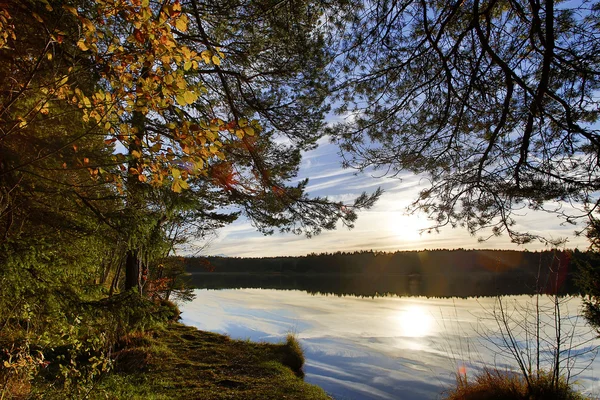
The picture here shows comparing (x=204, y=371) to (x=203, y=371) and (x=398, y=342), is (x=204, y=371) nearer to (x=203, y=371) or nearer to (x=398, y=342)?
(x=203, y=371)

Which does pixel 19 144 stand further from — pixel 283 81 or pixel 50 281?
pixel 283 81

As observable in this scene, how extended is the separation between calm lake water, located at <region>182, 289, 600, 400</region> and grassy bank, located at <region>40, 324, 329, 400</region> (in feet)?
2.63

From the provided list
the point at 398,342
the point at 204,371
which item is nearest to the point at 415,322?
the point at 398,342

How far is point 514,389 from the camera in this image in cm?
468

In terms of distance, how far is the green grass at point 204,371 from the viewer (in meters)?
5.20

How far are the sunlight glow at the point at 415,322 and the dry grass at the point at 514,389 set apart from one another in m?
6.93

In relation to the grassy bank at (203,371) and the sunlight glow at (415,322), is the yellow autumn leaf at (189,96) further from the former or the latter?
the sunlight glow at (415,322)

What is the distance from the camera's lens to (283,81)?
19.3 feet

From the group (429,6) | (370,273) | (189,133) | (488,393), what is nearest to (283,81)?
(429,6)

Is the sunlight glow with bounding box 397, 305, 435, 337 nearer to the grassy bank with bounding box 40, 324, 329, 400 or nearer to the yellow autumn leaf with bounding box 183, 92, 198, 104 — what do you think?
the grassy bank with bounding box 40, 324, 329, 400

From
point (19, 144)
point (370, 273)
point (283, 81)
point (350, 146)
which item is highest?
point (283, 81)

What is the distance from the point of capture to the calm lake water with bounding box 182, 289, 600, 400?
6551 mm

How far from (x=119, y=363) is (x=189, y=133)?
6.47 m

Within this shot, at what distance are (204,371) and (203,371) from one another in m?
0.02
